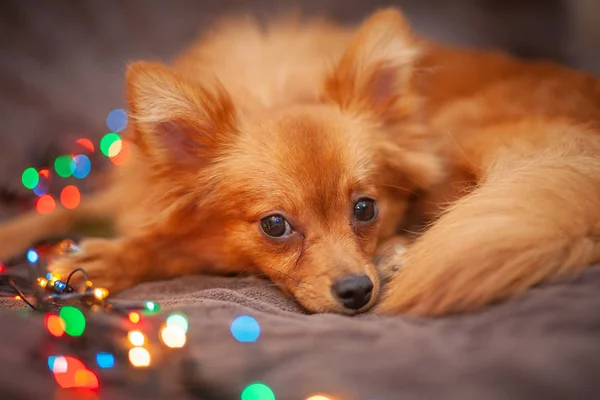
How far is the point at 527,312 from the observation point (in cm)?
126

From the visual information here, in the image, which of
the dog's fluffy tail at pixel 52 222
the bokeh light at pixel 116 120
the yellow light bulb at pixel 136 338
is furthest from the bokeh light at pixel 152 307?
the bokeh light at pixel 116 120

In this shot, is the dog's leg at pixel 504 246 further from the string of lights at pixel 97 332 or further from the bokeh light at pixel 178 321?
the bokeh light at pixel 178 321

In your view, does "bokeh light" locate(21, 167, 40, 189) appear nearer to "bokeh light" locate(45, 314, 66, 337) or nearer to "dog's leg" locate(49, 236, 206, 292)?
"dog's leg" locate(49, 236, 206, 292)

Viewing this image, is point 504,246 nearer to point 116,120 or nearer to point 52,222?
point 52,222

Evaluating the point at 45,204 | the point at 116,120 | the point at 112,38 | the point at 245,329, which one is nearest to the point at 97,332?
the point at 245,329

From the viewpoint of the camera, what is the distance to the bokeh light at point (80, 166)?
2.53 metres

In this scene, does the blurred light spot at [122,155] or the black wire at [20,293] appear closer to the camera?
the black wire at [20,293]

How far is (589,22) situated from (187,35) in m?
2.05

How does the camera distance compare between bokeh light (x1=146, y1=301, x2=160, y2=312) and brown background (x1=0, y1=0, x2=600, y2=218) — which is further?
brown background (x1=0, y1=0, x2=600, y2=218)

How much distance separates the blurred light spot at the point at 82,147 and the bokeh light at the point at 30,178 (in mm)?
230

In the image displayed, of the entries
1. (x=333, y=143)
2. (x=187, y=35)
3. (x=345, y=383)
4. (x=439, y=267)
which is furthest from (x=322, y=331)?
(x=187, y=35)

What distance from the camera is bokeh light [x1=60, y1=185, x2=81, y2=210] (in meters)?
2.43

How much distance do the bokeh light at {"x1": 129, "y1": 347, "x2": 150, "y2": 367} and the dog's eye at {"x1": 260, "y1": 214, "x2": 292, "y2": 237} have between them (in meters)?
0.58

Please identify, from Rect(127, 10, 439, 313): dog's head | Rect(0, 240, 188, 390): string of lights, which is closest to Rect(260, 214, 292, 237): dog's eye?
Rect(127, 10, 439, 313): dog's head
